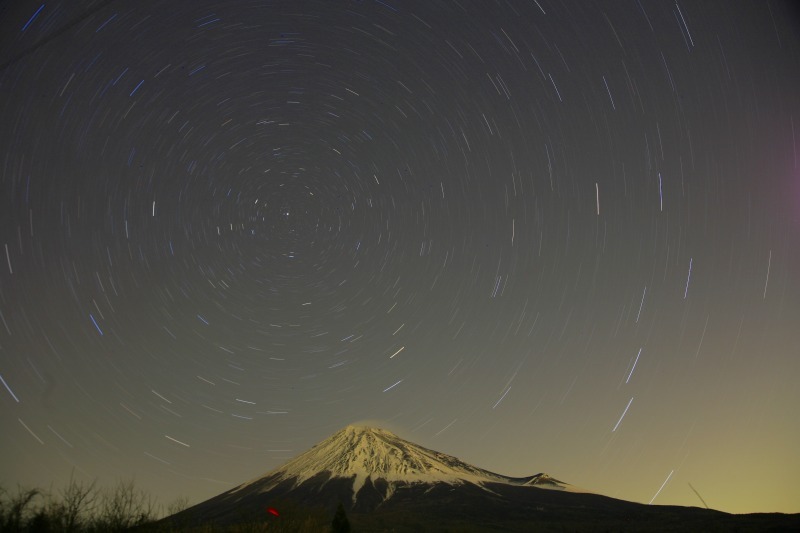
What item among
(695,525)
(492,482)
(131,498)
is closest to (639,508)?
(695,525)

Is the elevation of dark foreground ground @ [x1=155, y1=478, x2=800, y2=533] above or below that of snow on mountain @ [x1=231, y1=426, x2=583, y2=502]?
below

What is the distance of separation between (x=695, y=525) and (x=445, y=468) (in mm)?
91227

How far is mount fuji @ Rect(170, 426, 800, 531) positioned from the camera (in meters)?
95.3

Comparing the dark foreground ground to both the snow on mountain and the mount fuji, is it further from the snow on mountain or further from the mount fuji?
the snow on mountain

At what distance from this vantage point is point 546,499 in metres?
129

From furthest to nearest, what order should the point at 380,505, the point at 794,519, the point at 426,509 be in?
the point at 380,505 < the point at 426,509 < the point at 794,519

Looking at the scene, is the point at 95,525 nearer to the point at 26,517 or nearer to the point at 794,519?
the point at 26,517

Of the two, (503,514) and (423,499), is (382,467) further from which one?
(503,514)

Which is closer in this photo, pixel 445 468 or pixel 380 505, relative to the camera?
pixel 380 505

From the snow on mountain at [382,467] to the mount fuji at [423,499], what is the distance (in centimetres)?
32

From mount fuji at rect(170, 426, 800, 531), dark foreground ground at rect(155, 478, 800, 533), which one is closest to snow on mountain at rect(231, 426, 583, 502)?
mount fuji at rect(170, 426, 800, 531)

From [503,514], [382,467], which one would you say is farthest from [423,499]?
[382,467]

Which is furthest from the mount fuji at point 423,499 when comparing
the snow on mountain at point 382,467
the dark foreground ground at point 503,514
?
the snow on mountain at point 382,467

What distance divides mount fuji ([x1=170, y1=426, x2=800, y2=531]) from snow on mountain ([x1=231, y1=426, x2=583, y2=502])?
319 mm
